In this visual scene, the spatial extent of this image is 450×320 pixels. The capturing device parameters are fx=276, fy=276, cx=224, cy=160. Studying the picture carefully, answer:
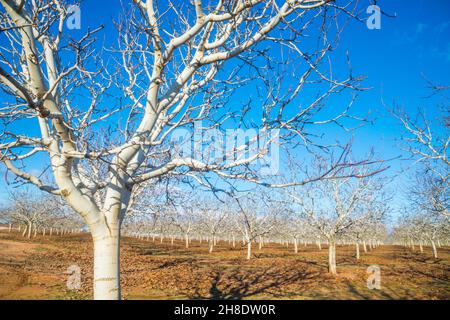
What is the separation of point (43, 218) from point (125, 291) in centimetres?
4808

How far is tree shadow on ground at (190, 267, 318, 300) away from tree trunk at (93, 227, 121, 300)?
7.08 meters

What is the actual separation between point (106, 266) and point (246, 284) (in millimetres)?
10228

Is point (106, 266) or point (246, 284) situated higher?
point (106, 266)

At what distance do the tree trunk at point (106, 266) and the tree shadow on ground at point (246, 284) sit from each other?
7.08m

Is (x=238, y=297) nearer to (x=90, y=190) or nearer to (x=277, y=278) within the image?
(x=277, y=278)

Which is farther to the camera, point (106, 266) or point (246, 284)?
point (246, 284)

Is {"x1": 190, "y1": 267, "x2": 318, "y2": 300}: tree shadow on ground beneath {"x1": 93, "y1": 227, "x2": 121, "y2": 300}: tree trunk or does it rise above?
beneath

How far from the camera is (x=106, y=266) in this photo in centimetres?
310

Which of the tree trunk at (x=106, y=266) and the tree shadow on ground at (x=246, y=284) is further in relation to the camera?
the tree shadow on ground at (x=246, y=284)

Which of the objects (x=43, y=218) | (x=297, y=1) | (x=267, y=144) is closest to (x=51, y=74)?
(x=267, y=144)

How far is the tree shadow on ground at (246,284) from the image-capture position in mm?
9979

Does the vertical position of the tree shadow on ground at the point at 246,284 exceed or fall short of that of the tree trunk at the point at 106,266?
it falls short

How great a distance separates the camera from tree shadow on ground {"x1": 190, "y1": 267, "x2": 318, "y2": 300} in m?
9.98

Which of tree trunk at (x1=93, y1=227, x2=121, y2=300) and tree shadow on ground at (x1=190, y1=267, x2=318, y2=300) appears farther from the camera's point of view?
tree shadow on ground at (x1=190, y1=267, x2=318, y2=300)
